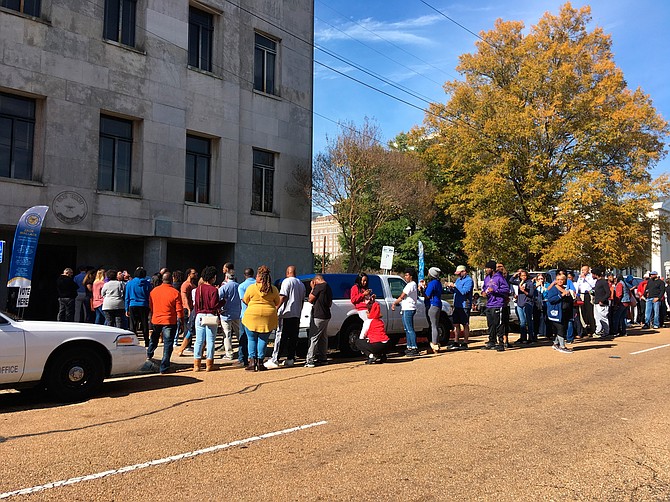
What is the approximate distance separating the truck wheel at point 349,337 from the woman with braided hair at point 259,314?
2154 millimetres

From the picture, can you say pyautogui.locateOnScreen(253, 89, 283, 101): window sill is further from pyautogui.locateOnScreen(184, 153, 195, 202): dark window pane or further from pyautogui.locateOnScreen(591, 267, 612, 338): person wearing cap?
pyautogui.locateOnScreen(591, 267, 612, 338): person wearing cap

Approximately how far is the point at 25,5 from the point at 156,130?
15.7 feet

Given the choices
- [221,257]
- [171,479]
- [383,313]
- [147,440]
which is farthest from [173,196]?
[171,479]

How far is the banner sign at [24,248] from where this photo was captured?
1245 cm

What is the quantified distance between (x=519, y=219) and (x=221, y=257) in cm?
1574

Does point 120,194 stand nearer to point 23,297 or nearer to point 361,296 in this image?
point 23,297

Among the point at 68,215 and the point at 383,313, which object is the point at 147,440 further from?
the point at 68,215

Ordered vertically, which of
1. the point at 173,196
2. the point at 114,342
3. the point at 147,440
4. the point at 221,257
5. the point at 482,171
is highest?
the point at 482,171

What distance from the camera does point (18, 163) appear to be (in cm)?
1558

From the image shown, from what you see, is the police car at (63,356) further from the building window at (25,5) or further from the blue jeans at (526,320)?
the building window at (25,5)

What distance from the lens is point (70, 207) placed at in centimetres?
1596

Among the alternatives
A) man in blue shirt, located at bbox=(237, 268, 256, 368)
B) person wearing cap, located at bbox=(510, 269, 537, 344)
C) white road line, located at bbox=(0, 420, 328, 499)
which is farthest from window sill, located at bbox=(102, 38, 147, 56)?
white road line, located at bbox=(0, 420, 328, 499)

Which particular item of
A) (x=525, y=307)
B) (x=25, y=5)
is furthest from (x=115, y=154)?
(x=525, y=307)

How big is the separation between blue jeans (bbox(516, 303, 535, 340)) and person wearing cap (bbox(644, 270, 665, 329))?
6729 mm
